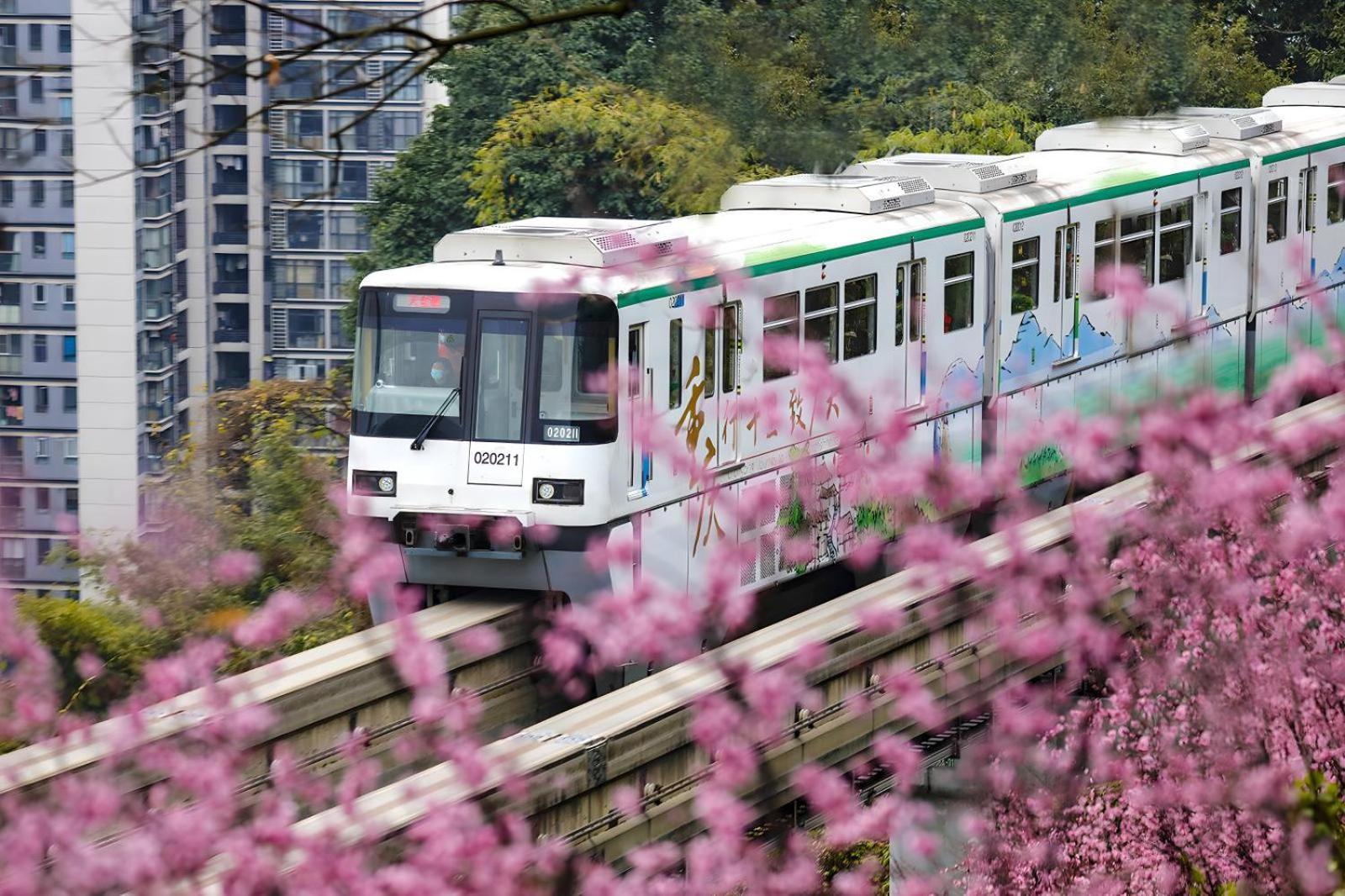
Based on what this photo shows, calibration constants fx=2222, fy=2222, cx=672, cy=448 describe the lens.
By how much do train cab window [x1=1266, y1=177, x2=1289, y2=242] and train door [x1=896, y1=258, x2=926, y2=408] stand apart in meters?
5.50

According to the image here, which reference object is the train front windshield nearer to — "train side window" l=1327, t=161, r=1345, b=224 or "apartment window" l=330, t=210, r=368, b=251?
"train side window" l=1327, t=161, r=1345, b=224

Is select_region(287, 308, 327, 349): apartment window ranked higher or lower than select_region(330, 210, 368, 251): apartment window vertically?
lower

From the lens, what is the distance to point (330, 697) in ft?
37.8

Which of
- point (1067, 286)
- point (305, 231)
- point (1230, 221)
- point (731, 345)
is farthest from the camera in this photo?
point (305, 231)

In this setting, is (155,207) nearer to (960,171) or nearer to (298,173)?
(298,173)

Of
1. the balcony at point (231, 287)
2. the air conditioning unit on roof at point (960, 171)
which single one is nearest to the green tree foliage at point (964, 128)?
the air conditioning unit on roof at point (960, 171)

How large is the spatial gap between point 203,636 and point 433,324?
6.62m

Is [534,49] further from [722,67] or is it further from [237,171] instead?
[237,171]

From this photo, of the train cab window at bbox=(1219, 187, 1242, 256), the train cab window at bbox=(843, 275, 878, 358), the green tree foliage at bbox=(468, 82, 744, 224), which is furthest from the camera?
Answer: the green tree foliage at bbox=(468, 82, 744, 224)

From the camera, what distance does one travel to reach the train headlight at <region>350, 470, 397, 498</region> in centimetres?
1213

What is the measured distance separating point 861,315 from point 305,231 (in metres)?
64.8

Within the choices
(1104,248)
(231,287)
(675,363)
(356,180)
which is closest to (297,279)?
(231,287)

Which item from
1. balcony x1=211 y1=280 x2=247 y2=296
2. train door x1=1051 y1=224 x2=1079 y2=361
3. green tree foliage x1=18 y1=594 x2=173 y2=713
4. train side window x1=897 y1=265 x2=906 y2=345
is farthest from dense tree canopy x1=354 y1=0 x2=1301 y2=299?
balcony x1=211 y1=280 x2=247 y2=296

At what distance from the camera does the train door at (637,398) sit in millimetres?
11953
